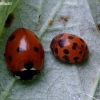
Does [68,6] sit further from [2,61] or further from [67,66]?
[2,61]

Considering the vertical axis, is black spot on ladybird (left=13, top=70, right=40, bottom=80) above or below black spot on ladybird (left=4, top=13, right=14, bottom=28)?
below

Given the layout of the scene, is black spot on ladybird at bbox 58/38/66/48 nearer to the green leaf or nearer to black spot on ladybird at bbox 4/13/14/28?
the green leaf

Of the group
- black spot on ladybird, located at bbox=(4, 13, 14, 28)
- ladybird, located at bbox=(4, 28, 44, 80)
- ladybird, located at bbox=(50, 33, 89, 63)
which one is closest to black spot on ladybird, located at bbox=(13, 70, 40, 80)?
ladybird, located at bbox=(4, 28, 44, 80)

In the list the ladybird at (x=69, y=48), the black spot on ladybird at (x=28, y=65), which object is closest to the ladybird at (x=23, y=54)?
the black spot on ladybird at (x=28, y=65)

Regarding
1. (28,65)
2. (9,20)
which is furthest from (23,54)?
(9,20)

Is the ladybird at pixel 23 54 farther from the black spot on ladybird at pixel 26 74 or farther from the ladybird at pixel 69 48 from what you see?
the ladybird at pixel 69 48

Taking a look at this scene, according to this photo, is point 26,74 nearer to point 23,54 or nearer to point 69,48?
point 23,54
